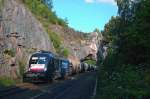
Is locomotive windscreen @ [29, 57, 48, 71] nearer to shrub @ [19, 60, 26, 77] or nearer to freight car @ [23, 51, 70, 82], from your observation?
freight car @ [23, 51, 70, 82]

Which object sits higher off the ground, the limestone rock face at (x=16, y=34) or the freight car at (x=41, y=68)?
the limestone rock face at (x=16, y=34)

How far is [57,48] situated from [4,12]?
39.5 m

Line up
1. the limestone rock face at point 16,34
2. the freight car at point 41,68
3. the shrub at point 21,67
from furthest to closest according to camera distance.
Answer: the shrub at point 21,67 → the limestone rock face at point 16,34 → the freight car at point 41,68

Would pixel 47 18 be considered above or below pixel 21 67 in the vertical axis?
above

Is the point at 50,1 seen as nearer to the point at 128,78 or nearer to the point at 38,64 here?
the point at 38,64

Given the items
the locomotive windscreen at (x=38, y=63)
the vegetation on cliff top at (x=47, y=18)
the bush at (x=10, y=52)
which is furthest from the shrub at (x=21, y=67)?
the vegetation on cliff top at (x=47, y=18)

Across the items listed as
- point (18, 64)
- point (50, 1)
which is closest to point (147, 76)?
point (18, 64)

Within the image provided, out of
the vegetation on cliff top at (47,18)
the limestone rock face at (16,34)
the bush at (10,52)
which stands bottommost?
the bush at (10,52)

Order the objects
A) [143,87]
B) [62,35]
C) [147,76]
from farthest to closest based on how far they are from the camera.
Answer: [62,35] → [147,76] → [143,87]

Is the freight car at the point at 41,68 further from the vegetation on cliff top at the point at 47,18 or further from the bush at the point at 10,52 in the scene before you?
the vegetation on cliff top at the point at 47,18

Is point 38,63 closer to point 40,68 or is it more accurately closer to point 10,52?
point 40,68

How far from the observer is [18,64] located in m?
47.8

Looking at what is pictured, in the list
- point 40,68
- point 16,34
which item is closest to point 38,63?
point 40,68

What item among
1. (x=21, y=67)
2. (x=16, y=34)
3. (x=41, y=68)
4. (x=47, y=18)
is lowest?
(x=41, y=68)
